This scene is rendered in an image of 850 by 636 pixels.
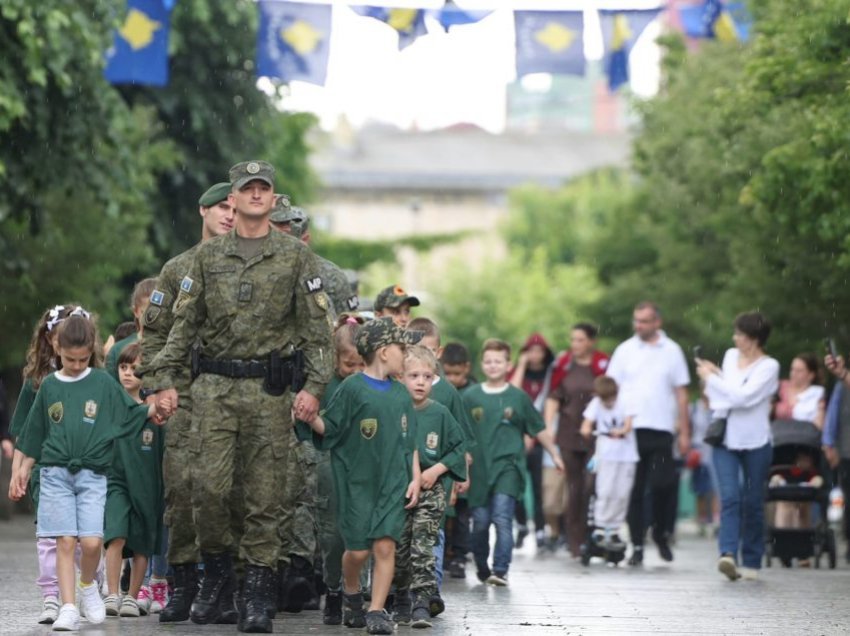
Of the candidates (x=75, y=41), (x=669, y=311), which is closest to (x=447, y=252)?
(x=669, y=311)

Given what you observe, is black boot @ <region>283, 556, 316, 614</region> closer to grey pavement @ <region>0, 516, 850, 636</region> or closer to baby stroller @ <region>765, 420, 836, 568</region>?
grey pavement @ <region>0, 516, 850, 636</region>

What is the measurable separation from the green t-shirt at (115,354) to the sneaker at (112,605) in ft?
4.46

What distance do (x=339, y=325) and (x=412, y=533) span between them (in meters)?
1.61

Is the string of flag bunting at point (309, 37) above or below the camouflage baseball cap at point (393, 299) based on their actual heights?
above

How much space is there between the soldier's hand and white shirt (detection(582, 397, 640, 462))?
7932mm

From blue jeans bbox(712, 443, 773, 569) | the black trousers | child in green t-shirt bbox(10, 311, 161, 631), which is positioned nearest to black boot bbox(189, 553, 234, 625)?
child in green t-shirt bbox(10, 311, 161, 631)

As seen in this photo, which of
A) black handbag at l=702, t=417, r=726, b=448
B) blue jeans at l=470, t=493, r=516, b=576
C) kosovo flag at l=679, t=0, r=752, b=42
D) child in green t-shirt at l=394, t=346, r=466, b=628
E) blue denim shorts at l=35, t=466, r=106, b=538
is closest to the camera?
blue denim shorts at l=35, t=466, r=106, b=538

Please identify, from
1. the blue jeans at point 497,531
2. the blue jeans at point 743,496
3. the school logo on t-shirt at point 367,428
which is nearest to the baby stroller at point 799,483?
the blue jeans at point 743,496

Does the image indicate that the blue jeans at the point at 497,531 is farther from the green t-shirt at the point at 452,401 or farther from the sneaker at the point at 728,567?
the green t-shirt at the point at 452,401

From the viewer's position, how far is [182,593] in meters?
11.3

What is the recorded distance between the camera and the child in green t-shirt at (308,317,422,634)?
10.8 metres

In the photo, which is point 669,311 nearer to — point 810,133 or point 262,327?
point 810,133

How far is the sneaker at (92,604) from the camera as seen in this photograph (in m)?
11.1

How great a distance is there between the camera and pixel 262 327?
10727 mm
